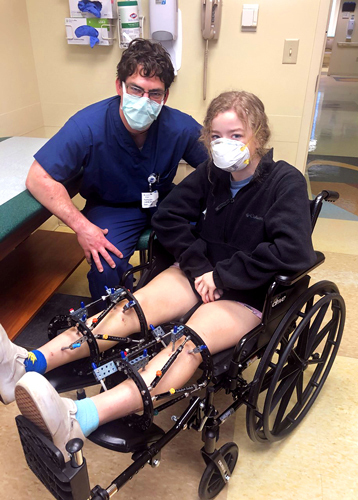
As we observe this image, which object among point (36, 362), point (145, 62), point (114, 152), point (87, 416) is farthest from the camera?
point (114, 152)

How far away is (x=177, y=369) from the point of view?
3.69 ft

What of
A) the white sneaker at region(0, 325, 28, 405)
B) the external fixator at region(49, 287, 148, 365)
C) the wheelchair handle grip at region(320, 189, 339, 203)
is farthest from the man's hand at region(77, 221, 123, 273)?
the wheelchair handle grip at region(320, 189, 339, 203)

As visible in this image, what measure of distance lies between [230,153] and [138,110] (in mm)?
496

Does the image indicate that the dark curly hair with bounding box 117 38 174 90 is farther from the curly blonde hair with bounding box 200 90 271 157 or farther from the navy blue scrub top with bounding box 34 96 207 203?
the curly blonde hair with bounding box 200 90 271 157

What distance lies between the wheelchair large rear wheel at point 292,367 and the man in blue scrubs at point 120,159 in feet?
2.35

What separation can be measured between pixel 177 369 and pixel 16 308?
3.06 ft

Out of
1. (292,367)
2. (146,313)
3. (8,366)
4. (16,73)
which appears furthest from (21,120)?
(292,367)

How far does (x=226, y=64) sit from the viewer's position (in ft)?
7.36

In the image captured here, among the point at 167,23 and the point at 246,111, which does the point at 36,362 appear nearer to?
the point at 246,111

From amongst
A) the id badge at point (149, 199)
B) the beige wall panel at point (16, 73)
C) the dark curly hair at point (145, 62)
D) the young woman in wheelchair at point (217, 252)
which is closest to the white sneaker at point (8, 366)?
the young woman in wheelchair at point (217, 252)

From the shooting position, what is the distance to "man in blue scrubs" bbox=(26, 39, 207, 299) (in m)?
1.56

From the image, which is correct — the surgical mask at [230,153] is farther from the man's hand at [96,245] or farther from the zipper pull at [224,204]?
the man's hand at [96,245]

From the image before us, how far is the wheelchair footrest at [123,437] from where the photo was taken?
3.22 ft

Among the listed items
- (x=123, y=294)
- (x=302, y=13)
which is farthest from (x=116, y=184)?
(x=302, y=13)
